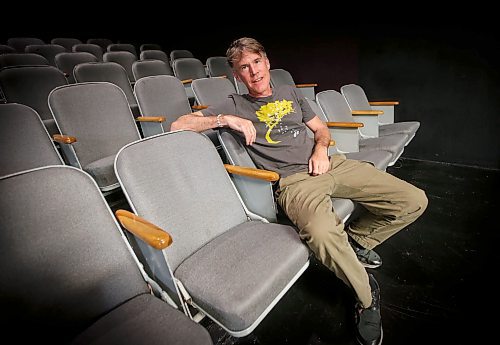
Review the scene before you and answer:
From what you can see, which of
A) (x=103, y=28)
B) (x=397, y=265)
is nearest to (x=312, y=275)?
(x=397, y=265)

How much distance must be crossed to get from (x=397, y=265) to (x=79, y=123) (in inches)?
83.6

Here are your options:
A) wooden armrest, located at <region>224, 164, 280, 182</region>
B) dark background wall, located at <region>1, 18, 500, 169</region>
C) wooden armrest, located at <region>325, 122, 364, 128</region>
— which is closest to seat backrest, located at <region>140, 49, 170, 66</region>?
dark background wall, located at <region>1, 18, 500, 169</region>

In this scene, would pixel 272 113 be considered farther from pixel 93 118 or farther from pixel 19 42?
pixel 19 42

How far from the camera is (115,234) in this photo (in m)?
0.97

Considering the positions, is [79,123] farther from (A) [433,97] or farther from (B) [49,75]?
(A) [433,97]

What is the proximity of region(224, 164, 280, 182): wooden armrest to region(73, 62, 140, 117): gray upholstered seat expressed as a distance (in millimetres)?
1751

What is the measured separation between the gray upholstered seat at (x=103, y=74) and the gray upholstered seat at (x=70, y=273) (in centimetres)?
197

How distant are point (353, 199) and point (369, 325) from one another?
58 centimetres

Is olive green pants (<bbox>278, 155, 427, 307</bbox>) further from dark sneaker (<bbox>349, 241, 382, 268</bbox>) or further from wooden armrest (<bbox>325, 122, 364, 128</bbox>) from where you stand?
wooden armrest (<bbox>325, 122, 364, 128</bbox>)

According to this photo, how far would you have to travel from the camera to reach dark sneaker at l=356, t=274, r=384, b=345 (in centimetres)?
116

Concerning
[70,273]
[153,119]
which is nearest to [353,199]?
[70,273]

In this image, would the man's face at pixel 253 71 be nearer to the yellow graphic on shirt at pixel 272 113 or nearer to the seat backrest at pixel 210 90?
the yellow graphic on shirt at pixel 272 113

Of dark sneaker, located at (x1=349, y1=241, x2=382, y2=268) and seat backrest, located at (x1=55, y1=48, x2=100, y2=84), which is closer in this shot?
dark sneaker, located at (x1=349, y1=241, x2=382, y2=268)

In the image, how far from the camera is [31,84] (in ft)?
7.32
